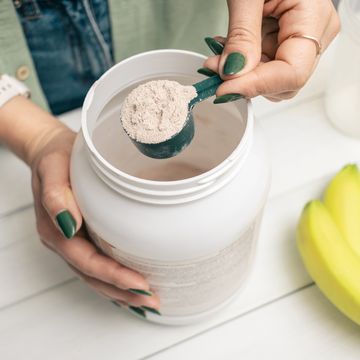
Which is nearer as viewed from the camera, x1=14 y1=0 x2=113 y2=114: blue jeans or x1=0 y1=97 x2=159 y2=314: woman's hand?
x1=0 y1=97 x2=159 y2=314: woman's hand

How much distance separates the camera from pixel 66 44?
562 millimetres

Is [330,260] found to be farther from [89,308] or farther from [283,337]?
[89,308]

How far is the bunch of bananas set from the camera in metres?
0.44

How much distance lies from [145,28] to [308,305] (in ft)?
1.05

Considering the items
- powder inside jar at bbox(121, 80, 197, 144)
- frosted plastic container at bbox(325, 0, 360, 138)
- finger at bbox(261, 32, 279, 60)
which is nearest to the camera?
powder inside jar at bbox(121, 80, 197, 144)

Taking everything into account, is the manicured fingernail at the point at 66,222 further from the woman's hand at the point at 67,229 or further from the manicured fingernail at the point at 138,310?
the manicured fingernail at the point at 138,310

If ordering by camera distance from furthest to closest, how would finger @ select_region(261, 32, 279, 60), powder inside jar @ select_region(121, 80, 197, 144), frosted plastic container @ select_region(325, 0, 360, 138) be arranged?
frosted plastic container @ select_region(325, 0, 360, 138), finger @ select_region(261, 32, 279, 60), powder inside jar @ select_region(121, 80, 197, 144)

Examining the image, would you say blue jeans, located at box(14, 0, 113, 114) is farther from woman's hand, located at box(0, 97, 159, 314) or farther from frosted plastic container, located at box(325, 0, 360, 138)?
frosted plastic container, located at box(325, 0, 360, 138)

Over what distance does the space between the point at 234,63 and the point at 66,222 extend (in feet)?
0.53

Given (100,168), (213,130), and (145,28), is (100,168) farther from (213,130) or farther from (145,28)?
(145,28)

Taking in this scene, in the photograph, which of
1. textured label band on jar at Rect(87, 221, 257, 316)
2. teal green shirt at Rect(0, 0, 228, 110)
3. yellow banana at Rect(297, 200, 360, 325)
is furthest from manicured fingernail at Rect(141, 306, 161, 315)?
teal green shirt at Rect(0, 0, 228, 110)

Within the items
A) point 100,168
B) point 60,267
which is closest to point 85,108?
point 100,168

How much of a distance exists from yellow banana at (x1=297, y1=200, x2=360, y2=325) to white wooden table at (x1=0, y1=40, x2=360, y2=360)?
3cm

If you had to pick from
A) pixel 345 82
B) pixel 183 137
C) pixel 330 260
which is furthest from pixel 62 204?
pixel 345 82
